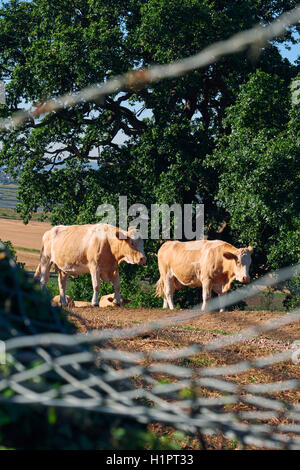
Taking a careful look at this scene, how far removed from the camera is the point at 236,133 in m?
17.6

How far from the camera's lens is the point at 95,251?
14641 millimetres

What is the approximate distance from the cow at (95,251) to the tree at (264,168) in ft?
12.1

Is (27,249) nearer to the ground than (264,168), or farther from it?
nearer to the ground

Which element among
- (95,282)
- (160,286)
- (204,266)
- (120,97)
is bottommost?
(160,286)

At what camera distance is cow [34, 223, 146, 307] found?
46.8 ft

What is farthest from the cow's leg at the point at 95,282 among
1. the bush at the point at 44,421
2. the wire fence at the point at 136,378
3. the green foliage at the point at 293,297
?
the bush at the point at 44,421

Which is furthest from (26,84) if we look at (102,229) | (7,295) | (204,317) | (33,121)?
(7,295)

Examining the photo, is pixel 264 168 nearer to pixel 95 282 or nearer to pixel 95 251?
pixel 95 251

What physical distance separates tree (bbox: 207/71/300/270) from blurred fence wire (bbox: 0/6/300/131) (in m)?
2.01

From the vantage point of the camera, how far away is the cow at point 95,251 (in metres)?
14.3

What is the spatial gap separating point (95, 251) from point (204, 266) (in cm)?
253

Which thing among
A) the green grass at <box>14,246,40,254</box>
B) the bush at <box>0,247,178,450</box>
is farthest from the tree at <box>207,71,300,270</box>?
the green grass at <box>14,246,40,254</box>

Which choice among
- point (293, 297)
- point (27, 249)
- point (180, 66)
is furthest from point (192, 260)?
point (27, 249)

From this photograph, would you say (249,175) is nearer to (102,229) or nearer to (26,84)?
(102,229)
